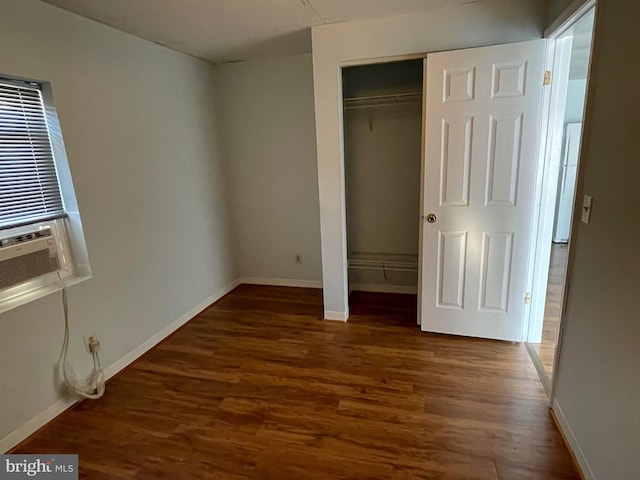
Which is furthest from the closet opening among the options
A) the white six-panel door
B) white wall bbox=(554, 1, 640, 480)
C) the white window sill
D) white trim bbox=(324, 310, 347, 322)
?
the white window sill

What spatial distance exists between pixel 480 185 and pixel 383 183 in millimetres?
1125

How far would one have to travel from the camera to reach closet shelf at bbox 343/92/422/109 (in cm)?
319

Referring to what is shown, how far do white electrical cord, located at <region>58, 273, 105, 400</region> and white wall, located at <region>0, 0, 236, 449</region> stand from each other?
0.04 meters

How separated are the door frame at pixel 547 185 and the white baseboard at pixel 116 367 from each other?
2.75 m

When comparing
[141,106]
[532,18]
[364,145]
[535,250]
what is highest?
[532,18]

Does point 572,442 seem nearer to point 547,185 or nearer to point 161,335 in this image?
point 547,185

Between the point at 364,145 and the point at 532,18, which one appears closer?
the point at 532,18

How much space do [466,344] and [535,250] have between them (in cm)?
85

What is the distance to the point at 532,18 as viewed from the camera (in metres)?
2.30

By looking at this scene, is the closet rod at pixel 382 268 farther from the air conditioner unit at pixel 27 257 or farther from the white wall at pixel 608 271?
the air conditioner unit at pixel 27 257

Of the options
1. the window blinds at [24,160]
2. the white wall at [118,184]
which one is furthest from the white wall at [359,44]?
the window blinds at [24,160]

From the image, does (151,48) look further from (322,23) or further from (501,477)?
(501,477)

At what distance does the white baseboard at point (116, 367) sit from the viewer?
1.91 metres

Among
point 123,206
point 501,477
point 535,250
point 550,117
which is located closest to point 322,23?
point 550,117
